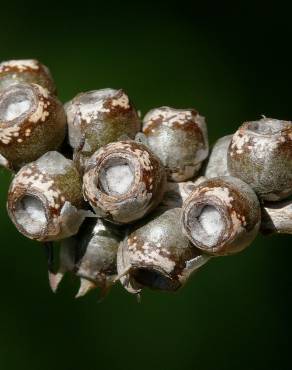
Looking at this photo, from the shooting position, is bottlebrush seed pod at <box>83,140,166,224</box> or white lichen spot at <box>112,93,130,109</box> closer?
bottlebrush seed pod at <box>83,140,166,224</box>

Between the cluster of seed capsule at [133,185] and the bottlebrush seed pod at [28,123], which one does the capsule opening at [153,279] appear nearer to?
the cluster of seed capsule at [133,185]

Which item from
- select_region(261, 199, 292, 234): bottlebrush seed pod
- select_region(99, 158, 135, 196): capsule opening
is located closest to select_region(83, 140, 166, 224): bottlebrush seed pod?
select_region(99, 158, 135, 196): capsule opening

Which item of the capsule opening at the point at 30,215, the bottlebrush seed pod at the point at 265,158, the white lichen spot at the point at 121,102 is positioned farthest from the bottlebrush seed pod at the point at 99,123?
the bottlebrush seed pod at the point at 265,158

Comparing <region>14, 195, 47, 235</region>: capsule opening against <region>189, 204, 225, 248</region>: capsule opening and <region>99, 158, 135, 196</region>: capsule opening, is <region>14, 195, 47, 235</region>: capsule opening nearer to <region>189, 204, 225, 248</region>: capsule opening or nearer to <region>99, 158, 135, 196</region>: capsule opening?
<region>99, 158, 135, 196</region>: capsule opening

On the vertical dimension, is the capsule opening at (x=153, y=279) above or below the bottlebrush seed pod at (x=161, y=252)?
below

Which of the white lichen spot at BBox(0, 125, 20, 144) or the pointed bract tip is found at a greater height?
the white lichen spot at BBox(0, 125, 20, 144)

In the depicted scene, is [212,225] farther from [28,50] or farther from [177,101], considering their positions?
[28,50]
